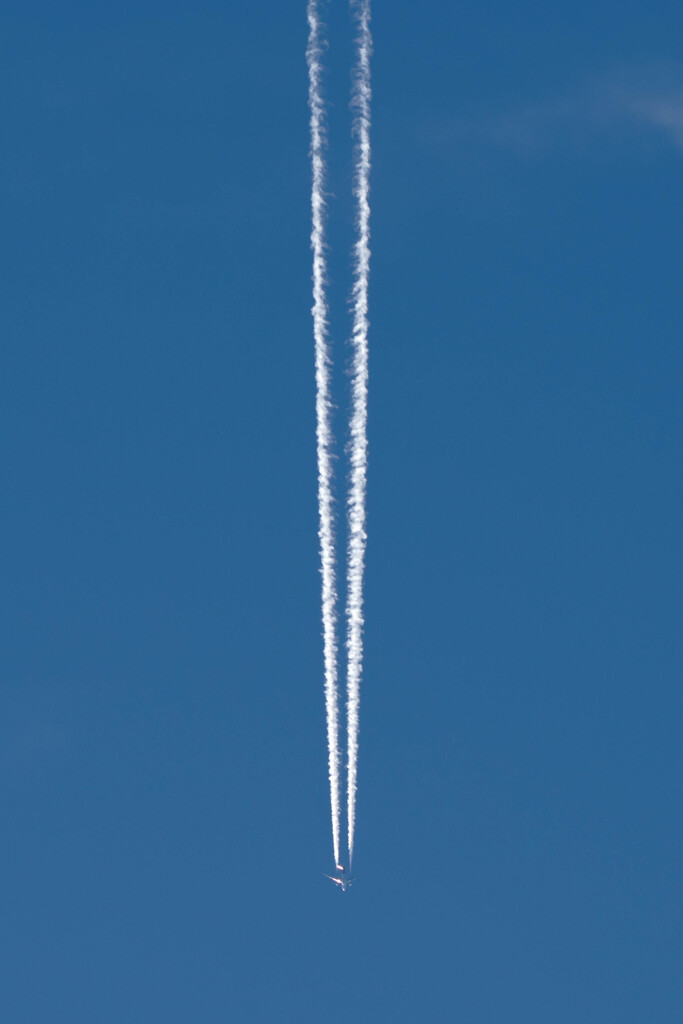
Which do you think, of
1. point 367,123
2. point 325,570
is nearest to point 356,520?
point 325,570

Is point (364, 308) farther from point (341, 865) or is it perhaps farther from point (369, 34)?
point (341, 865)

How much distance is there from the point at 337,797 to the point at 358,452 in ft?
42.8

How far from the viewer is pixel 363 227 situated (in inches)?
3031

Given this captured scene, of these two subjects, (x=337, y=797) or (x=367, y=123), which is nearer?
(x=367, y=123)

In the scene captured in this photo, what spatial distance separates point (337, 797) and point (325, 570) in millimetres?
9070

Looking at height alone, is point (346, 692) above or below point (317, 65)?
below

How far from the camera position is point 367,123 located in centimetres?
7656

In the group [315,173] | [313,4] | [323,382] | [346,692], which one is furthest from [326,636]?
[313,4]

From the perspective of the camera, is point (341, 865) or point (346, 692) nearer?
point (346, 692)

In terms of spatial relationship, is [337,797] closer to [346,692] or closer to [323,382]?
[346,692]

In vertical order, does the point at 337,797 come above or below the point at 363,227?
below

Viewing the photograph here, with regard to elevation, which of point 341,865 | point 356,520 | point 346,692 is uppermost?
point 356,520

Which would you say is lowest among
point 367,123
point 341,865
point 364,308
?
point 341,865

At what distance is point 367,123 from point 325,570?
559 inches
